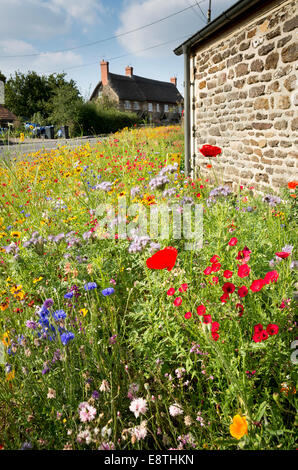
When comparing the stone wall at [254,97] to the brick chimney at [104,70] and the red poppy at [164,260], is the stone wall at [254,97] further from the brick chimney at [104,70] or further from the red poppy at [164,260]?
the brick chimney at [104,70]

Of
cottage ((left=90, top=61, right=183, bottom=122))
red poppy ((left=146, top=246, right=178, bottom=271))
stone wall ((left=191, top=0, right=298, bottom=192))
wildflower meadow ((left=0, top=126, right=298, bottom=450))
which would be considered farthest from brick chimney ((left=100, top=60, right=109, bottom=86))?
red poppy ((left=146, top=246, right=178, bottom=271))

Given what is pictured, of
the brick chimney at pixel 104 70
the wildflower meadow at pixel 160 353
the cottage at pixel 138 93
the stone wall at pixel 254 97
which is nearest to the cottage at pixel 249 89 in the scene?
the stone wall at pixel 254 97

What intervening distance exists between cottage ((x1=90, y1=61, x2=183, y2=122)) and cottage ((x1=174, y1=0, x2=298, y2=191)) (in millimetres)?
27590

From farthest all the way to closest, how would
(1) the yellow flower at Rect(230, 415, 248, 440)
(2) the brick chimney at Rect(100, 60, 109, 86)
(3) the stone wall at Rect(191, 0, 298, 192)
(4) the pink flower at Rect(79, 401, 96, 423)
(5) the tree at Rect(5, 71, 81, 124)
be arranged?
(2) the brick chimney at Rect(100, 60, 109, 86)
(5) the tree at Rect(5, 71, 81, 124)
(3) the stone wall at Rect(191, 0, 298, 192)
(4) the pink flower at Rect(79, 401, 96, 423)
(1) the yellow flower at Rect(230, 415, 248, 440)

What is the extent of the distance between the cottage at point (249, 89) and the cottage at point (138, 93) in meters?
27.6

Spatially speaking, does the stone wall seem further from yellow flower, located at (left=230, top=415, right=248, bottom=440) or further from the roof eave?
yellow flower, located at (left=230, top=415, right=248, bottom=440)

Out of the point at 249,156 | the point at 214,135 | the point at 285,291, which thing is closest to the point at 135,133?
the point at 214,135

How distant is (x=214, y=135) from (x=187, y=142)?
1.00m

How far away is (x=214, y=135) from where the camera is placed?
6004 mm

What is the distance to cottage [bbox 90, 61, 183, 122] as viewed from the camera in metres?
38.7

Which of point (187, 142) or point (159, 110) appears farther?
point (159, 110)

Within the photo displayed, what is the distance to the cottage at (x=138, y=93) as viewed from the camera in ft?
127

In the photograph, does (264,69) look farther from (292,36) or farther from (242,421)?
(242,421)

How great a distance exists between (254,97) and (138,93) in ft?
139
